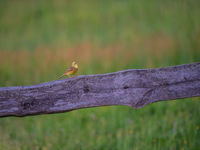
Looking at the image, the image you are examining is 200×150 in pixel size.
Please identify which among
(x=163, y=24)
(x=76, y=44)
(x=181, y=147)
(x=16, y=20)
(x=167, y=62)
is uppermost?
(x=16, y=20)

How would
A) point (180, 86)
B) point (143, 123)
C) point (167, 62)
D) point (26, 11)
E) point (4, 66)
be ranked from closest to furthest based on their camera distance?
1. point (180, 86)
2. point (143, 123)
3. point (167, 62)
4. point (4, 66)
5. point (26, 11)

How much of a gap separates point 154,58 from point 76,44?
2652 mm

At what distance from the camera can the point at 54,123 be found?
525 cm

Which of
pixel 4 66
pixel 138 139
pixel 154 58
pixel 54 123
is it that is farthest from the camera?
pixel 4 66

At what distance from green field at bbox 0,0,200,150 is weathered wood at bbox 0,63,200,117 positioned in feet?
4.85

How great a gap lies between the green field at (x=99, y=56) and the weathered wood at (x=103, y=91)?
58.2 inches

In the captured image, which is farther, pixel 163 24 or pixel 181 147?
pixel 163 24

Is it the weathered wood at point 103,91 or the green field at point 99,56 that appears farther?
the green field at point 99,56

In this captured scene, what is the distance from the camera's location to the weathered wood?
95.3 inches

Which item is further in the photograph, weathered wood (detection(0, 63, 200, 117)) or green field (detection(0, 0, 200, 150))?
green field (detection(0, 0, 200, 150))

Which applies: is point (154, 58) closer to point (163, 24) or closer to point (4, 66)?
point (163, 24)

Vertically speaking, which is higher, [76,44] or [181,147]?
[76,44]

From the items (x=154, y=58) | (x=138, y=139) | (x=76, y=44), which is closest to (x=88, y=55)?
(x=76, y=44)

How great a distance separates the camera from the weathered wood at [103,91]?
242 cm
